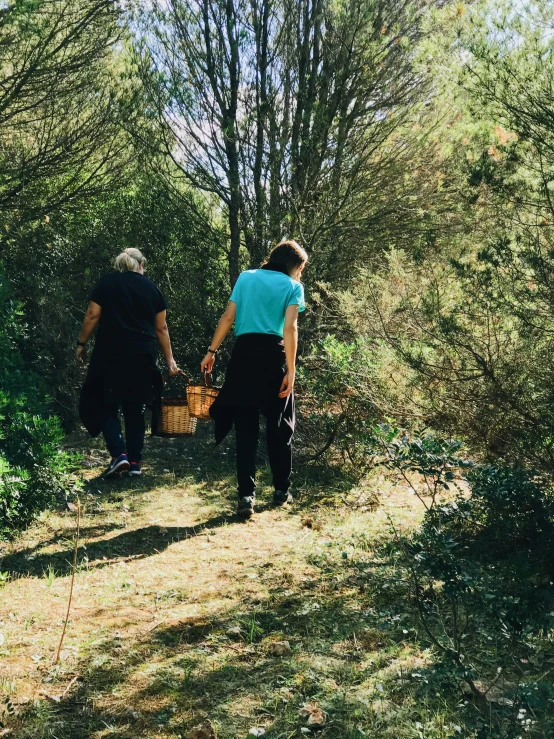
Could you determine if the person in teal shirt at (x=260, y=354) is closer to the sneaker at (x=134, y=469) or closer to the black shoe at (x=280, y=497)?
the black shoe at (x=280, y=497)

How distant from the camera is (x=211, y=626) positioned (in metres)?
3.64

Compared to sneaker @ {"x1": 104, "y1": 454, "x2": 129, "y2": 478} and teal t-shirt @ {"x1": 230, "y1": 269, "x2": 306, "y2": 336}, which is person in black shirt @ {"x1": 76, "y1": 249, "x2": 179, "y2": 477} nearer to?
sneaker @ {"x1": 104, "y1": 454, "x2": 129, "y2": 478}

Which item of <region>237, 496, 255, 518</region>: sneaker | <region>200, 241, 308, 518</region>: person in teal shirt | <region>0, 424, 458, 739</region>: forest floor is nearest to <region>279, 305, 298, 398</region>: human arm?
<region>200, 241, 308, 518</region>: person in teal shirt

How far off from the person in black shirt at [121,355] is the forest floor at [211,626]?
0.70 metres

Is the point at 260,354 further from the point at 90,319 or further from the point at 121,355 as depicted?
the point at 90,319

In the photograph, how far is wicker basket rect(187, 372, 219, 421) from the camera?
6477 millimetres

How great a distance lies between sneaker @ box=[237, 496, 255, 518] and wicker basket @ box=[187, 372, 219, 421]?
1.16 m

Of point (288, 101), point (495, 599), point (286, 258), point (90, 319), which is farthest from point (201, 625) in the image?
point (288, 101)

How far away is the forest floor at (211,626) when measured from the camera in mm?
2805

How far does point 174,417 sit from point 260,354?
176cm

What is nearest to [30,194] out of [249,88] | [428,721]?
[249,88]

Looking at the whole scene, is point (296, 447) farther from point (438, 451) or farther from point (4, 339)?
point (438, 451)

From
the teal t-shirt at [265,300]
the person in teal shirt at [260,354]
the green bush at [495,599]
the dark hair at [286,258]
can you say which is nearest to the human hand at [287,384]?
the person in teal shirt at [260,354]

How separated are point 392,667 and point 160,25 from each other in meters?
7.02
